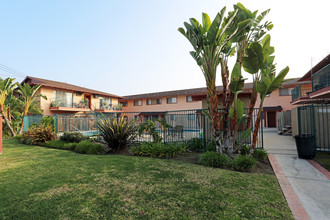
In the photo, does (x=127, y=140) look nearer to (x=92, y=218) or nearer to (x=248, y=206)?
(x=92, y=218)

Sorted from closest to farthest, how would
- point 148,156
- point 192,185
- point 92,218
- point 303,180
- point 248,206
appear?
point 92,218
point 248,206
point 192,185
point 303,180
point 148,156

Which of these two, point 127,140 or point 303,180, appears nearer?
point 303,180

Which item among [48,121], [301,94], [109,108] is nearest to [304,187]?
[48,121]

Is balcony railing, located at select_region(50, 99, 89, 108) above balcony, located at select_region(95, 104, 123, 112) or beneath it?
above

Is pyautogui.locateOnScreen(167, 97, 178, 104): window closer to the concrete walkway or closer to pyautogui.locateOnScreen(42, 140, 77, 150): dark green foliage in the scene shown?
pyautogui.locateOnScreen(42, 140, 77, 150): dark green foliage

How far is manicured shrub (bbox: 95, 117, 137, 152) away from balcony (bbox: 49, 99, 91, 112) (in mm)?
16417

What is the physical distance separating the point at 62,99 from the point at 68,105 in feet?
3.63

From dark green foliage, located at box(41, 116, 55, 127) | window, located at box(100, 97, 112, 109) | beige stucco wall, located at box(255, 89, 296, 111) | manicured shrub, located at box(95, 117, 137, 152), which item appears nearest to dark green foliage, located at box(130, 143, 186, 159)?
manicured shrub, located at box(95, 117, 137, 152)

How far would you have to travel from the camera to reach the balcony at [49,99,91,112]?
2142 centimetres

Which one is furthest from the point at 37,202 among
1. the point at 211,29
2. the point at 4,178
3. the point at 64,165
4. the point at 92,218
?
the point at 211,29

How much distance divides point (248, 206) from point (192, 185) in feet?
4.28

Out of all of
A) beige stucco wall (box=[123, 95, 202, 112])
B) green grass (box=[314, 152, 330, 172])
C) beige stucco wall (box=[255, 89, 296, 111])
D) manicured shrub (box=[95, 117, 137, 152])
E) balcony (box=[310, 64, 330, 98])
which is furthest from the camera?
beige stucco wall (box=[123, 95, 202, 112])

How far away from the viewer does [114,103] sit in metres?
32.0

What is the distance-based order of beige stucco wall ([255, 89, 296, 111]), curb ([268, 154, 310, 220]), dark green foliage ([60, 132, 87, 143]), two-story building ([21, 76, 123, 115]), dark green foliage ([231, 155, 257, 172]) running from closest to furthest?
curb ([268, 154, 310, 220]), dark green foliage ([231, 155, 257, 172]), dark green foliage ([60, 132, 87, 143]), two-story building ([21, 76, 123, 115]), beige stucco wall ([255, 89, 296, 111])
